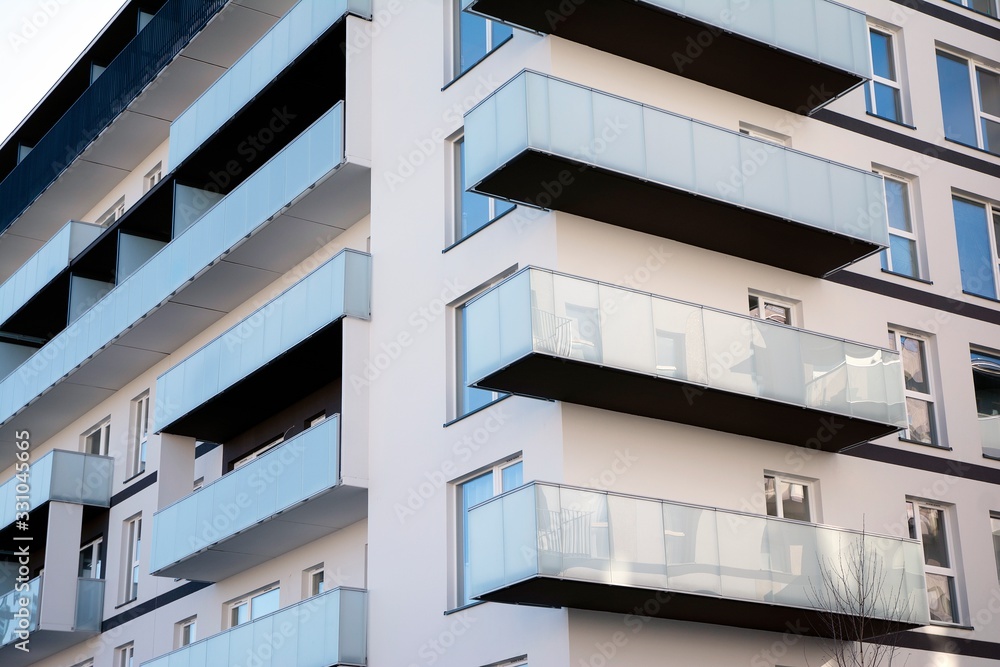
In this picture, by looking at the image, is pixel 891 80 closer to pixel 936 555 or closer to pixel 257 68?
pixel 936 555

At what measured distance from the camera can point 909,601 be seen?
18547 millimetres

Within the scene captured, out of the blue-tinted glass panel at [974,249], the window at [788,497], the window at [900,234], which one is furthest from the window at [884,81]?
the window at [788,497]

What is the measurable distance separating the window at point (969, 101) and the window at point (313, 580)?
1271 centimetres

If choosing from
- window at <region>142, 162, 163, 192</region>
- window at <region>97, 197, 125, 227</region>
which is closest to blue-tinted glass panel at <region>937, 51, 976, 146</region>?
window at <region>142, 162, 163, 192</region>

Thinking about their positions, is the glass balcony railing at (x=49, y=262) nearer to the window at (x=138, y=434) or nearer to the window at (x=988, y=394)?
the window at (x=138, y=434)

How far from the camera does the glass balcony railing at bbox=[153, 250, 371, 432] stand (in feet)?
70.0

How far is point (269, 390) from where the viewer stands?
77.8ft

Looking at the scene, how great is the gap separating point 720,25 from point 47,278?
19.4 m

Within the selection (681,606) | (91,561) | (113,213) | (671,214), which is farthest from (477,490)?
(113,213)

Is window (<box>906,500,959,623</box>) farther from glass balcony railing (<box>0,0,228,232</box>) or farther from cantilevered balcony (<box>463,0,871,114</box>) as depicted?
glass balcony railing (<box>0,0,228,232</box>)

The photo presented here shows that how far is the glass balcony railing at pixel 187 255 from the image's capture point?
22672mm

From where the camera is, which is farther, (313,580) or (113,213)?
(113,213)

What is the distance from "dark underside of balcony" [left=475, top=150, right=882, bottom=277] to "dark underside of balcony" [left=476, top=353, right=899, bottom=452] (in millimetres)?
2508

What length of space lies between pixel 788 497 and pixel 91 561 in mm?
17329
